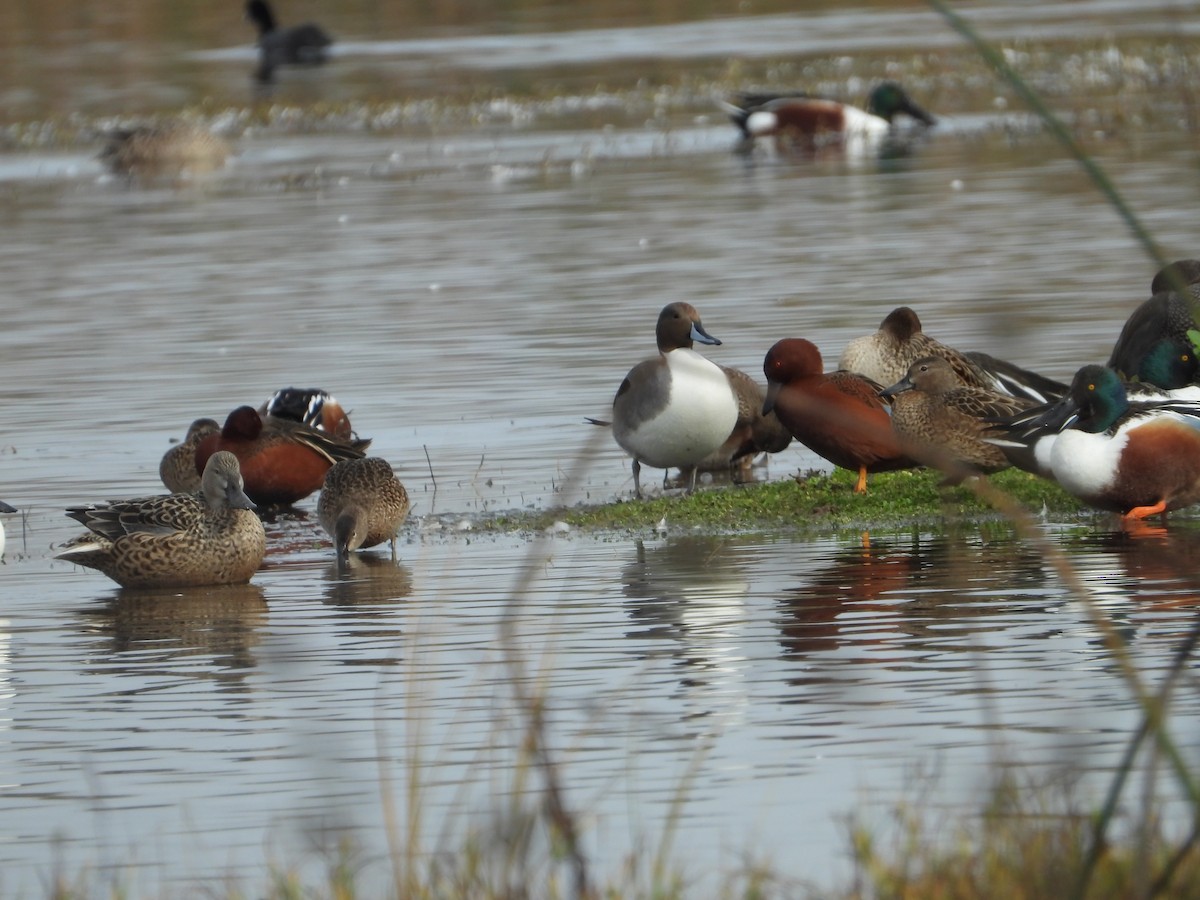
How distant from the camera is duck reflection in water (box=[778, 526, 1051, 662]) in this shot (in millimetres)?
7445

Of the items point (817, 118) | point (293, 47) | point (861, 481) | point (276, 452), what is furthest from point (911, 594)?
point (293, 47)

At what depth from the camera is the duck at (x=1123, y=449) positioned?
9062 mm

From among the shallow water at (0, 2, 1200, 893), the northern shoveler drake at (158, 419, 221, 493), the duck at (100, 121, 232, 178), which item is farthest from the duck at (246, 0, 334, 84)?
the northern shoveler drake at (158, 419, 221, 493)

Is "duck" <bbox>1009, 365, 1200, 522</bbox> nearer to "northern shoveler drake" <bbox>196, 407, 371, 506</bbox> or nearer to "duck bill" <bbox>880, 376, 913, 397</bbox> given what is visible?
"duck bill" <bbox>880, 376, 913, 397</bbox>

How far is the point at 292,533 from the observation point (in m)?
11.2

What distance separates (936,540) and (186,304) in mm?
10664

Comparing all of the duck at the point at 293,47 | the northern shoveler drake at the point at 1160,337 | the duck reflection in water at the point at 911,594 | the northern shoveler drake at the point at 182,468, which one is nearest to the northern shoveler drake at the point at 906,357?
the northern shoveler drake at the point at 1160,337

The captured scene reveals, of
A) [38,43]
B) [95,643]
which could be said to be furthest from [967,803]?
[38,43]

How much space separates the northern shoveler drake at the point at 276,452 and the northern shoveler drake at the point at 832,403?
2.24 metres

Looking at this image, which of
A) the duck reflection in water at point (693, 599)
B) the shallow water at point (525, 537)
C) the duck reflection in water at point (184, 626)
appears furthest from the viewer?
the duck reflection in water at point (184, 626)

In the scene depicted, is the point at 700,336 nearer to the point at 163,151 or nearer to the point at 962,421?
the point at 962,421

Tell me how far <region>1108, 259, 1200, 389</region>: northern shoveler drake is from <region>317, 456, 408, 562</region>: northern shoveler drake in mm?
3537

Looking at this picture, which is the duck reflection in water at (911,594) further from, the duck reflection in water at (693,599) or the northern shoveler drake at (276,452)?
the northern shoveler drake at (276,452)

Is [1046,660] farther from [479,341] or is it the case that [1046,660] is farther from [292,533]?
[479,341]
